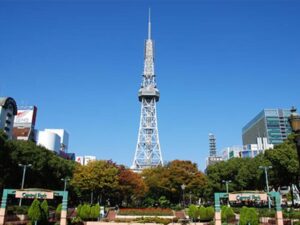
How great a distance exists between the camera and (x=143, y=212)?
142ft

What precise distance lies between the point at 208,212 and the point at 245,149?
11886 centimetres

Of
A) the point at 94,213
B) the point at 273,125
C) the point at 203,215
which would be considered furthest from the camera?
the point at 273,125

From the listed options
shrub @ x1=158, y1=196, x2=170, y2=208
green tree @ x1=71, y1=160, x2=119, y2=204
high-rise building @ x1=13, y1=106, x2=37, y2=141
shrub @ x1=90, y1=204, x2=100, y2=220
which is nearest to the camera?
shrub @ x1=90, y1=204, x2=100, y2=220

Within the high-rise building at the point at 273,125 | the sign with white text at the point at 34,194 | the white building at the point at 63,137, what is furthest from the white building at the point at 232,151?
the sign with white text at the point at 34,194

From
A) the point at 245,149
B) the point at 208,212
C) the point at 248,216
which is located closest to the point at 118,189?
the point at 208,212

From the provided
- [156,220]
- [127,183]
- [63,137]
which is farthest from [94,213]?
[63,137]

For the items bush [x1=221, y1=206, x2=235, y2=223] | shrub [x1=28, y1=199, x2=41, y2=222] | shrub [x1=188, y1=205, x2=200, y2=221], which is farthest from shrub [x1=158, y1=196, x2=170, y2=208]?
shrub [x1=28, y1=199, x2=41, y2=222]

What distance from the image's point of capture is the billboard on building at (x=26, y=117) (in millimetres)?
97006

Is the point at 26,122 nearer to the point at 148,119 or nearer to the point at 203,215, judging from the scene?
the point at 148,119

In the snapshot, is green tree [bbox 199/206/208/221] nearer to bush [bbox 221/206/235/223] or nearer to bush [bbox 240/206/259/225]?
bush [bbox 221/206/235/223]

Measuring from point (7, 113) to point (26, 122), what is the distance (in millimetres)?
14385

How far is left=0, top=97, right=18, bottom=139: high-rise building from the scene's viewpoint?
80.1 meters

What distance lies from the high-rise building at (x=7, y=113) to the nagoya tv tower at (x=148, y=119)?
1625 inches

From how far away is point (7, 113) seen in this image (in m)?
83.1
